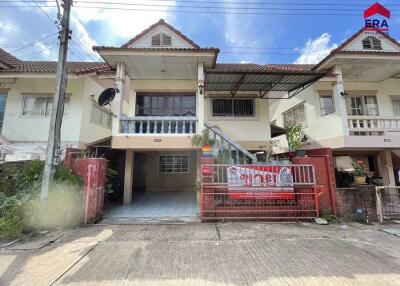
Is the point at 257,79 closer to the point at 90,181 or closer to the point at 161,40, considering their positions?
the point at 161,40

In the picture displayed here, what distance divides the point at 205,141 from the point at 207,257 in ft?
13.3

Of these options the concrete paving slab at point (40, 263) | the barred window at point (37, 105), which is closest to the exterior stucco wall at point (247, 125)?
the barred window at point (37, 105)

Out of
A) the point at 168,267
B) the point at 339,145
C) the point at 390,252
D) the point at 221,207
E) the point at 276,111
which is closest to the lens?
the point at 168,267

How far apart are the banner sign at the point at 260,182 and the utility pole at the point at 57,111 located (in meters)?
5.25

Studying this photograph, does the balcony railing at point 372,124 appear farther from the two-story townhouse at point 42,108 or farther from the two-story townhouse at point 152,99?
the two-story townhouse at point 42,108

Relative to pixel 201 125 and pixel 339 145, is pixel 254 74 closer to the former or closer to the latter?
pixel 201 125

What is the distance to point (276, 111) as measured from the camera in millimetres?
14445

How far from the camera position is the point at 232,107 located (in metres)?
10.5

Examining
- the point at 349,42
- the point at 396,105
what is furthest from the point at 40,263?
the point at 396,105

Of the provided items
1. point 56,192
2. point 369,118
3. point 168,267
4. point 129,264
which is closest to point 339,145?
point 369,118

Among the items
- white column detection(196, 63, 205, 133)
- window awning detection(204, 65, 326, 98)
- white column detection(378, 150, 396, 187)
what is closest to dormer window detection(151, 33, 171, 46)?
white column detection(196, 63, 205, 133)

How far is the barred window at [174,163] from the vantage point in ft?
45.6

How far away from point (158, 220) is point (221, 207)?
2.09 metres

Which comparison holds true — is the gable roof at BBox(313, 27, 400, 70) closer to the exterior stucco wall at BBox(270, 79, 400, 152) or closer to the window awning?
the window awning
